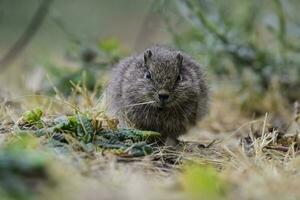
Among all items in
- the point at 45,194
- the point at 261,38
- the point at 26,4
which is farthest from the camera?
the point at 26,4

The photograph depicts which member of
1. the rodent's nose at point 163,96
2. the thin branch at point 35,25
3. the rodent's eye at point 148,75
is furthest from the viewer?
the thin branch at point 35,25

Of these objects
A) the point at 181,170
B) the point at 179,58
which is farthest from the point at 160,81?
the point at 181,170

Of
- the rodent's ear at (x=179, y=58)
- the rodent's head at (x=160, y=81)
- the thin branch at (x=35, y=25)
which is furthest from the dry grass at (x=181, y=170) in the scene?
the thin branch at (x=35, y=25)

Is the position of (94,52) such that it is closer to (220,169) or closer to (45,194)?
(220,169)

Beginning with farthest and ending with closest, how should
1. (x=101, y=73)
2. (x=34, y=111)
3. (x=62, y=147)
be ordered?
(x=101, y=73)
(x=34, y=111)
(x=62, y=147)

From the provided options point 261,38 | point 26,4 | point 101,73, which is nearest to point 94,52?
point 101,73

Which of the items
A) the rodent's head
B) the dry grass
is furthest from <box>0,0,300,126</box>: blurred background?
the rodent's head

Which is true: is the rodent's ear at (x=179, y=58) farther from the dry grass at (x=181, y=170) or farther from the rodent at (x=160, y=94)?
the dry grass at (x=181, y=170)
